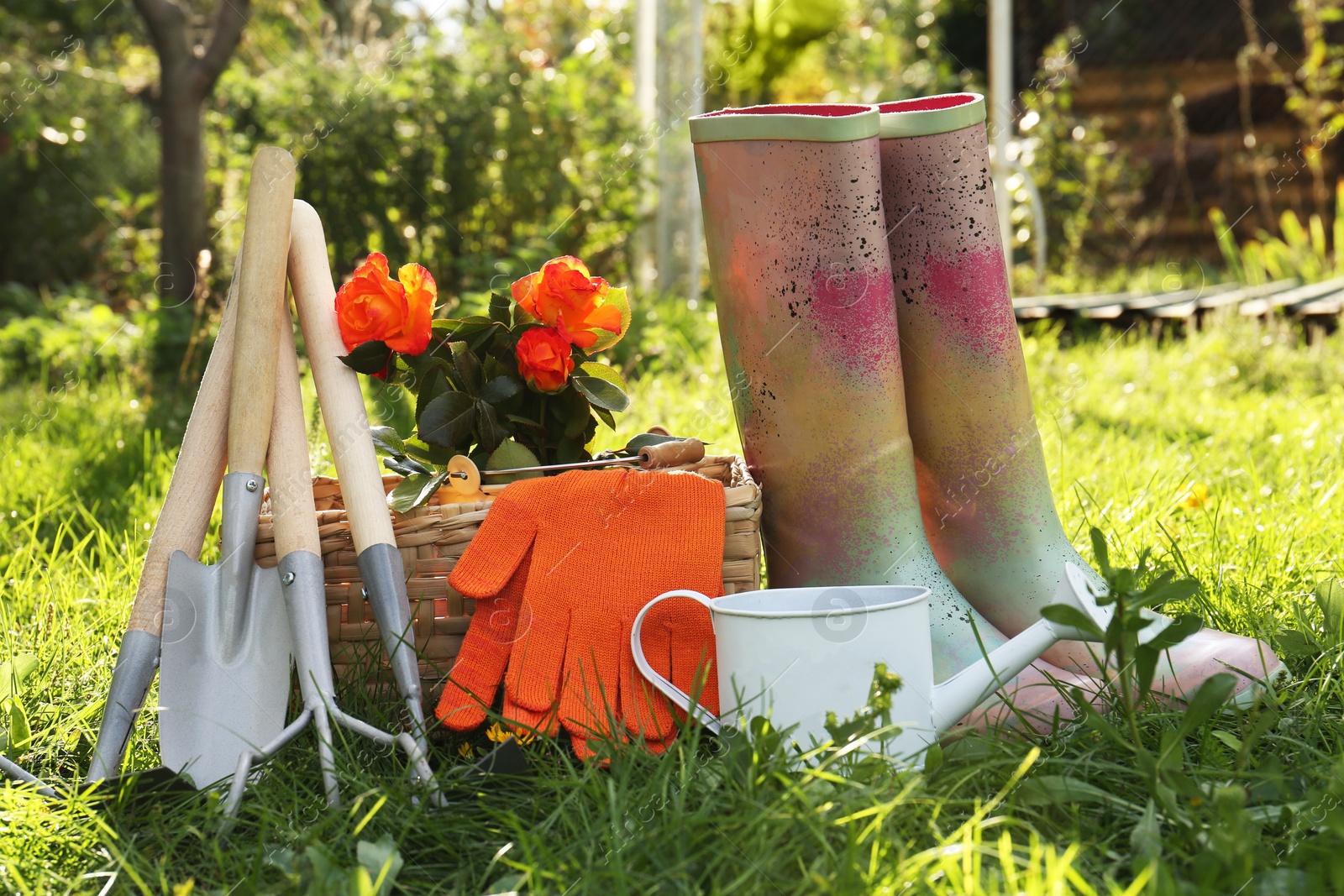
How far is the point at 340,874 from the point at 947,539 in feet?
2.64

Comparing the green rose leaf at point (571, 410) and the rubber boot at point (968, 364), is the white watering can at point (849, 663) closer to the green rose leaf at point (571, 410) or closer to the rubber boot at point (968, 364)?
the rubber boot at point (968, 364)

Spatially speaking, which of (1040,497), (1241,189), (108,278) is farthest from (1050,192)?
(1040,497)

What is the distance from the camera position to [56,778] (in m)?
1.01

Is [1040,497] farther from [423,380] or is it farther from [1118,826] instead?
[423,380]

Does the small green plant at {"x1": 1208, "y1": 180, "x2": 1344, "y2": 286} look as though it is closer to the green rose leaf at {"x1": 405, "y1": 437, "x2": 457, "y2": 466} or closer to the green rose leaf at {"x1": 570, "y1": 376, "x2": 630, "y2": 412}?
the green rose leaf at {"x1": 570, "y1": 376, "x2": 630, "y2": 412}

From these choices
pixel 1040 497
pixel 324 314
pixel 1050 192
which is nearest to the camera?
pixel 324 314

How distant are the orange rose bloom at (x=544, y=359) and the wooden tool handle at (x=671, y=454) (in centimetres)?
13

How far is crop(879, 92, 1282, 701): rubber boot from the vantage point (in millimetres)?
1256

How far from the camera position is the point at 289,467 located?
1.13m

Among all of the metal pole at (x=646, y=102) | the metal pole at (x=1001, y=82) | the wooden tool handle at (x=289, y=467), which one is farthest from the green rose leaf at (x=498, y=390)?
the metal pole at (x=1001, y=82)

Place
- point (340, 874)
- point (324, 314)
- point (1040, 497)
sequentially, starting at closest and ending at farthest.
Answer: point (340, 874), point (324, 314), point (1040, 497)

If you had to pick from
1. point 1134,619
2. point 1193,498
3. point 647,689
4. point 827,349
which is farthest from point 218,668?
point 1193,498

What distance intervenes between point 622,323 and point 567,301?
0.29ft

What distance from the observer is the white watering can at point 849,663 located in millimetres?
916
